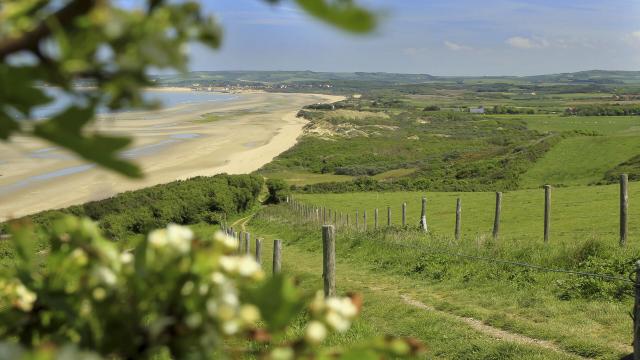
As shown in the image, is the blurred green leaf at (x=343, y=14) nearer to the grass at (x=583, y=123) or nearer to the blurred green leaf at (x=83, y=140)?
the blurred green leaf at (x=83, y=140)

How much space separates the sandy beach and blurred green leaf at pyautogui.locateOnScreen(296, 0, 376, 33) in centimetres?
35

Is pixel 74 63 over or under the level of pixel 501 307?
over

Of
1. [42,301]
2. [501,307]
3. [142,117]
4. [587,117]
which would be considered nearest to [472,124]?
[587,117]

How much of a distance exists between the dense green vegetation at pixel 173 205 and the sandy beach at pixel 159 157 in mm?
2502

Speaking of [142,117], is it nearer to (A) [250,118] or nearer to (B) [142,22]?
A: (A) [250,118]

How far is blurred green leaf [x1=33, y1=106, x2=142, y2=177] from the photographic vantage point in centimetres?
87

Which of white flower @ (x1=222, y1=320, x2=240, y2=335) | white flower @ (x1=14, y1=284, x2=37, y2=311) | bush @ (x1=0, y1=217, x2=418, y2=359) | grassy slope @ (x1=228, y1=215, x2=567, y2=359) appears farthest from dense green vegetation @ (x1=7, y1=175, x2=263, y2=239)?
white flower @ (x1=222, y1=320, x2=240, y2=335)

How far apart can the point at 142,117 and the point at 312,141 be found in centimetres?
3866

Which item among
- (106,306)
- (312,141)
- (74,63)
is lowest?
(312,141)

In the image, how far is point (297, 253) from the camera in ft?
64.6

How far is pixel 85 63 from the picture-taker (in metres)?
0.93

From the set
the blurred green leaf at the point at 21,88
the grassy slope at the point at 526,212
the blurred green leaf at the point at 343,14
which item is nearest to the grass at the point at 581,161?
the grassy slope at the point at 526,212

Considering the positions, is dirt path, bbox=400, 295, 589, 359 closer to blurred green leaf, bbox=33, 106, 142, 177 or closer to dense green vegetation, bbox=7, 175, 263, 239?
blurred green leaf, bbox=33, 106, 142, 177

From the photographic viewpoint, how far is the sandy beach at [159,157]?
4372 cm
